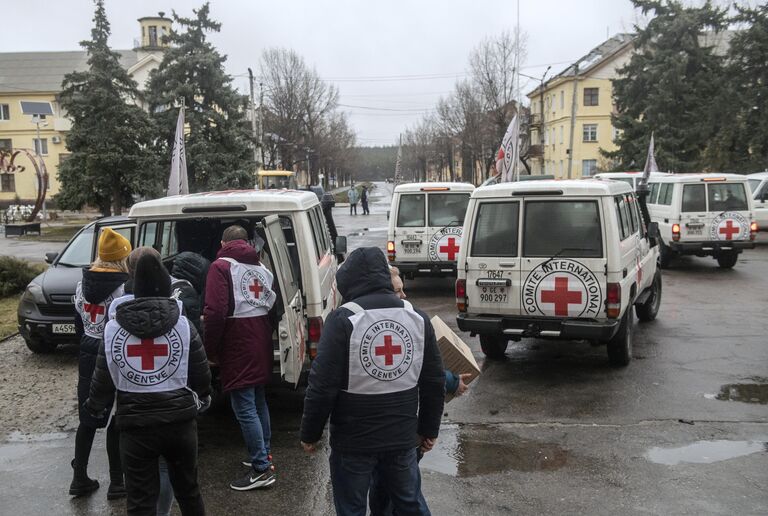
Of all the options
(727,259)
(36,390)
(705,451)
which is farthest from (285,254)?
(727,259)

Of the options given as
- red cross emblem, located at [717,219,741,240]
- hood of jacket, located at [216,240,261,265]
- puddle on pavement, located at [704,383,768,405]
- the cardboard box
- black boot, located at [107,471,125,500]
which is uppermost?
hood of jacket, located at [216,240,261,265]

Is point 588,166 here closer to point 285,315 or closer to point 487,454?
point 487,454

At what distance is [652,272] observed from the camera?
396 inches

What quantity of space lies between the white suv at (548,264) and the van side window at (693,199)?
869cm

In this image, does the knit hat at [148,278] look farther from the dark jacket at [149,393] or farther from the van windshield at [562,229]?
the van windshield at [562,229]

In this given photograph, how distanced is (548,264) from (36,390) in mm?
5789

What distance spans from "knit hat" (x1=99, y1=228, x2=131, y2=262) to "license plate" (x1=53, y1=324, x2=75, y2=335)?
4552mm

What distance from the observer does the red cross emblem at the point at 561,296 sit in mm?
7199

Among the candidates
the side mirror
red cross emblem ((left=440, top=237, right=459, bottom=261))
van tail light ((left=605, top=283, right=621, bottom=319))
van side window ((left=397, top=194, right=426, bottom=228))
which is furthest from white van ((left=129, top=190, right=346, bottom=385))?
van side window ((left=397, top=194, right=426, bottom=228))

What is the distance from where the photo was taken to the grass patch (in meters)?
10.4

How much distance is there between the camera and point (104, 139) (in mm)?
28500

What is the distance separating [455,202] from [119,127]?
19813mm

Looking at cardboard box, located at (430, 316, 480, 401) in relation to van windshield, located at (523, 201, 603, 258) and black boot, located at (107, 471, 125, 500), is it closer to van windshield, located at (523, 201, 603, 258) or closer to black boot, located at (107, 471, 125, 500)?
black boot, located at (107, 471, 125, 500)

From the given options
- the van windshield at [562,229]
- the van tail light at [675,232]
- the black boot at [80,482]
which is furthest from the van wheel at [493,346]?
the van tail light at [675,232]
